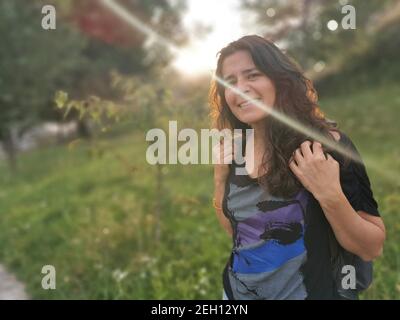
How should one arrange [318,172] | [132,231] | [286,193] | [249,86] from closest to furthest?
1. [318,172]
2. [286,193]
3. [249,86]
4. [132,231]

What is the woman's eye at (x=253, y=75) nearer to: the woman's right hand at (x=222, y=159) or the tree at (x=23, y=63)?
the woman's right hand at (x=222, y=159)

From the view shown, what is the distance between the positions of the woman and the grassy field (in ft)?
8.11

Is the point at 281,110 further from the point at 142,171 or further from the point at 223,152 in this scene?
the point at 142,171

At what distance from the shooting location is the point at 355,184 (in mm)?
1662

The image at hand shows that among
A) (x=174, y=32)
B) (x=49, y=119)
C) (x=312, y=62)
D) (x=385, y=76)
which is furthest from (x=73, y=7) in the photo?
(x=174, y=32)

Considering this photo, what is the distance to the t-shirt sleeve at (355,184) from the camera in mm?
1654

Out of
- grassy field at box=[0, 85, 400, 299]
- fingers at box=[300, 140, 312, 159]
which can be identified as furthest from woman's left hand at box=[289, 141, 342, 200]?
grassy field at box=[0, 85, 400, 299]

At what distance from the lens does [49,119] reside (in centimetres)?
2320

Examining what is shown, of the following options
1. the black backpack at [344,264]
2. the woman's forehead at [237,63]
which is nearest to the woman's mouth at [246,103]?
the woman's forehead at [237,63]

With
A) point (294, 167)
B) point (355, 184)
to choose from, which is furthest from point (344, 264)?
point (294, 167)

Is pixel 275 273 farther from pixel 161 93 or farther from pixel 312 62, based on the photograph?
pixel 312 62

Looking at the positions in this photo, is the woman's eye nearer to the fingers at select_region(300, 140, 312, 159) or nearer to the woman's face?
the woman's face

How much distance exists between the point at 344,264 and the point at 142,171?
142 inches
